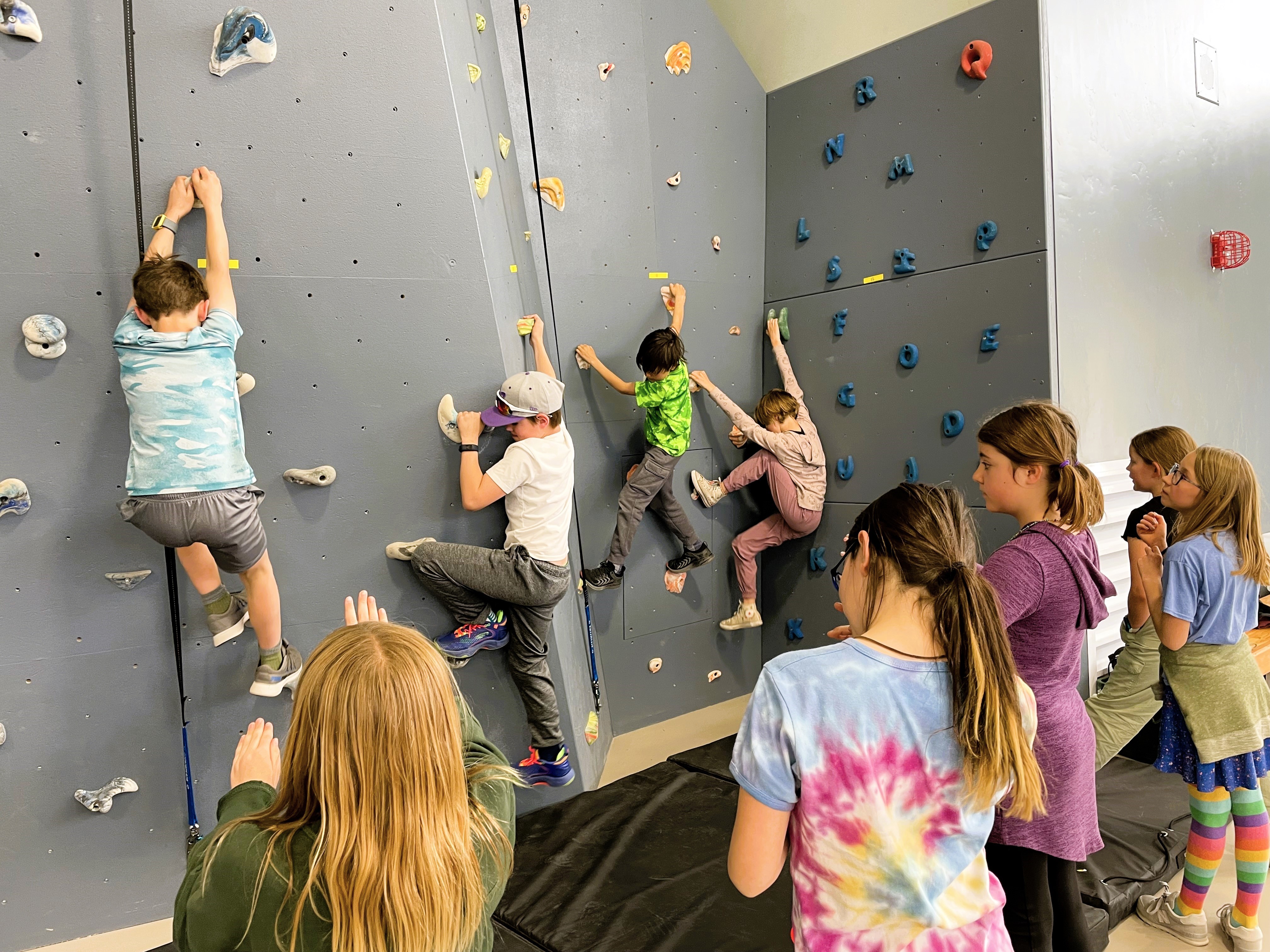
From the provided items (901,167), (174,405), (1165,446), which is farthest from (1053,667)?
(901,167)

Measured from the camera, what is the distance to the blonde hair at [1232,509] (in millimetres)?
2160

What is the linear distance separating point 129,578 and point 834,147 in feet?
11.2

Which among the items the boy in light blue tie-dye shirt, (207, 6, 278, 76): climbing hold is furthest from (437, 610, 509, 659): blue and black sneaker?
(207, 6, 278, 76): climbing hold

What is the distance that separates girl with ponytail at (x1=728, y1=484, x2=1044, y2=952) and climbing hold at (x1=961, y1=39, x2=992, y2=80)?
3.08 metres

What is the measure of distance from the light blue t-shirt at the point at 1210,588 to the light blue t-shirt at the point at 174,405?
97.8 inches

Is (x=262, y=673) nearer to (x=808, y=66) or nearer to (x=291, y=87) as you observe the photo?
(x=291, y=87)

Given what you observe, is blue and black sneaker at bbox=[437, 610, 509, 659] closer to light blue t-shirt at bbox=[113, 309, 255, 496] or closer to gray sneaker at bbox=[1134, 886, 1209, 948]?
light blue t-shirt at bbox=[113, 309, 255, 496]

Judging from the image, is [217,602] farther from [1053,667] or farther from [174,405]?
[1053,667]

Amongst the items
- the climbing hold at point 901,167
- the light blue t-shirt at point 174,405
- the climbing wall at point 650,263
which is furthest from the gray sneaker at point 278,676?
the climbing hold at point 901,167

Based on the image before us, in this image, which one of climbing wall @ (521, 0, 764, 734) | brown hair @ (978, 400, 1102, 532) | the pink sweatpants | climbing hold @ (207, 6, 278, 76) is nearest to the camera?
brown hair @ (978, 400, 1102, 532)

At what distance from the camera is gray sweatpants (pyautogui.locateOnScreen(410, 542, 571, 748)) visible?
2777 mm

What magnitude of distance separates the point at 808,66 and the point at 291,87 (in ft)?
8.67

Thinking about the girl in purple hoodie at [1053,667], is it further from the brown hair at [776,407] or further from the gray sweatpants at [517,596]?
the brown hair at [776,407]

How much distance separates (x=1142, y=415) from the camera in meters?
3.90
